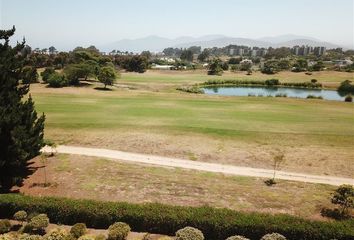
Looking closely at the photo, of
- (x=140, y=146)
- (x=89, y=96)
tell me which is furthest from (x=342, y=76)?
(x=140, y=146)

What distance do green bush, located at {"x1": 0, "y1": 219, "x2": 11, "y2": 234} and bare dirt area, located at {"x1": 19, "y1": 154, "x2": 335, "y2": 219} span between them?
4.44 meters

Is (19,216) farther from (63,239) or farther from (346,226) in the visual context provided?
(346,226)

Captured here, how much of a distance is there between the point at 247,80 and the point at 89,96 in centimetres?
6846

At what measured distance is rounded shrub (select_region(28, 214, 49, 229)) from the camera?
19.1 meters

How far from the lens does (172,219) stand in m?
19.5

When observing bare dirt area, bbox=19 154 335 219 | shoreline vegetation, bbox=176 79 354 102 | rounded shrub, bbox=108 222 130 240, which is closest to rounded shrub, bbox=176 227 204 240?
rounded shrub, bbox=108 222 130 240

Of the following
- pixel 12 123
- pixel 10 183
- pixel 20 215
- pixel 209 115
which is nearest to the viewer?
pixel 20 215

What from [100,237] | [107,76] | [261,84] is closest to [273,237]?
[100,237]

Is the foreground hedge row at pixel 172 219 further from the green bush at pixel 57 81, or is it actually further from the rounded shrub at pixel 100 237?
the green bush at pixel 57 81

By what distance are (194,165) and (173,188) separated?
19.0 feet

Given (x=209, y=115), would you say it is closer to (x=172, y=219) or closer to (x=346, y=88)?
(x=172, y=219)

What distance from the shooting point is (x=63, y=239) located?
1753 cm

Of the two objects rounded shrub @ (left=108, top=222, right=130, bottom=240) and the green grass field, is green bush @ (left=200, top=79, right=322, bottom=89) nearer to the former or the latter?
the green grass field

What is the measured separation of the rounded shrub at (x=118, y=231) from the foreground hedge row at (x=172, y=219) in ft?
4.00
